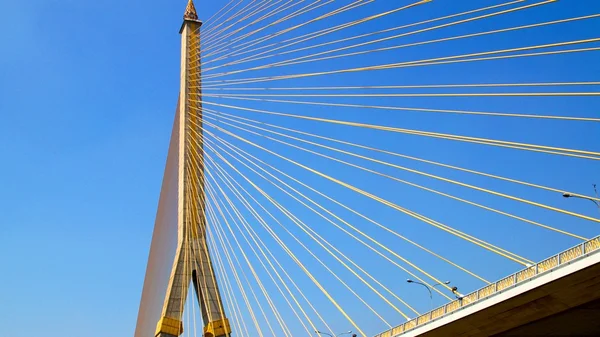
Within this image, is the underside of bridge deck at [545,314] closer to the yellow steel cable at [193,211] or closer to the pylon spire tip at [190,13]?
the yellow steel cable at [193,211]

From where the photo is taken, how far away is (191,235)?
1819 cm

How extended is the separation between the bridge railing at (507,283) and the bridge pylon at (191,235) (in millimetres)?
4608

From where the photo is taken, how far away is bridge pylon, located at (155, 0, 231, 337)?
669 inches

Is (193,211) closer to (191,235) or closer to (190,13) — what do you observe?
(191,235)

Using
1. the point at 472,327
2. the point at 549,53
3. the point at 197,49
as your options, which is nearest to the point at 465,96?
the point at 549,53

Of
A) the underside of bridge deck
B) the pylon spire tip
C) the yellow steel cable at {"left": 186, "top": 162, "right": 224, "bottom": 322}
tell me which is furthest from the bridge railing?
the pylon spire tip

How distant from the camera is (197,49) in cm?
2162

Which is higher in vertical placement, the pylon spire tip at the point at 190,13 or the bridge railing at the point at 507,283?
the pylon spire tip at the point at 190,13

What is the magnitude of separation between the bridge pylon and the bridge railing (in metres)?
4.61

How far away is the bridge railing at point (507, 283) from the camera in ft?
35.1

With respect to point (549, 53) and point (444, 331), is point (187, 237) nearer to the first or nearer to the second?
point (444, 331)

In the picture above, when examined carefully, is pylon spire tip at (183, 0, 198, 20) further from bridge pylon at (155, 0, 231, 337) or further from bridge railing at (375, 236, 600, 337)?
bridge railing at (375, 236, 600, 337)

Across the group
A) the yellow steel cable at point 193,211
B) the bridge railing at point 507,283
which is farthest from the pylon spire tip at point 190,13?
the bridge railing at point 507,283

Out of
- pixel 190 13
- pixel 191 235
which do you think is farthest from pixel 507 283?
pixel 190 13
